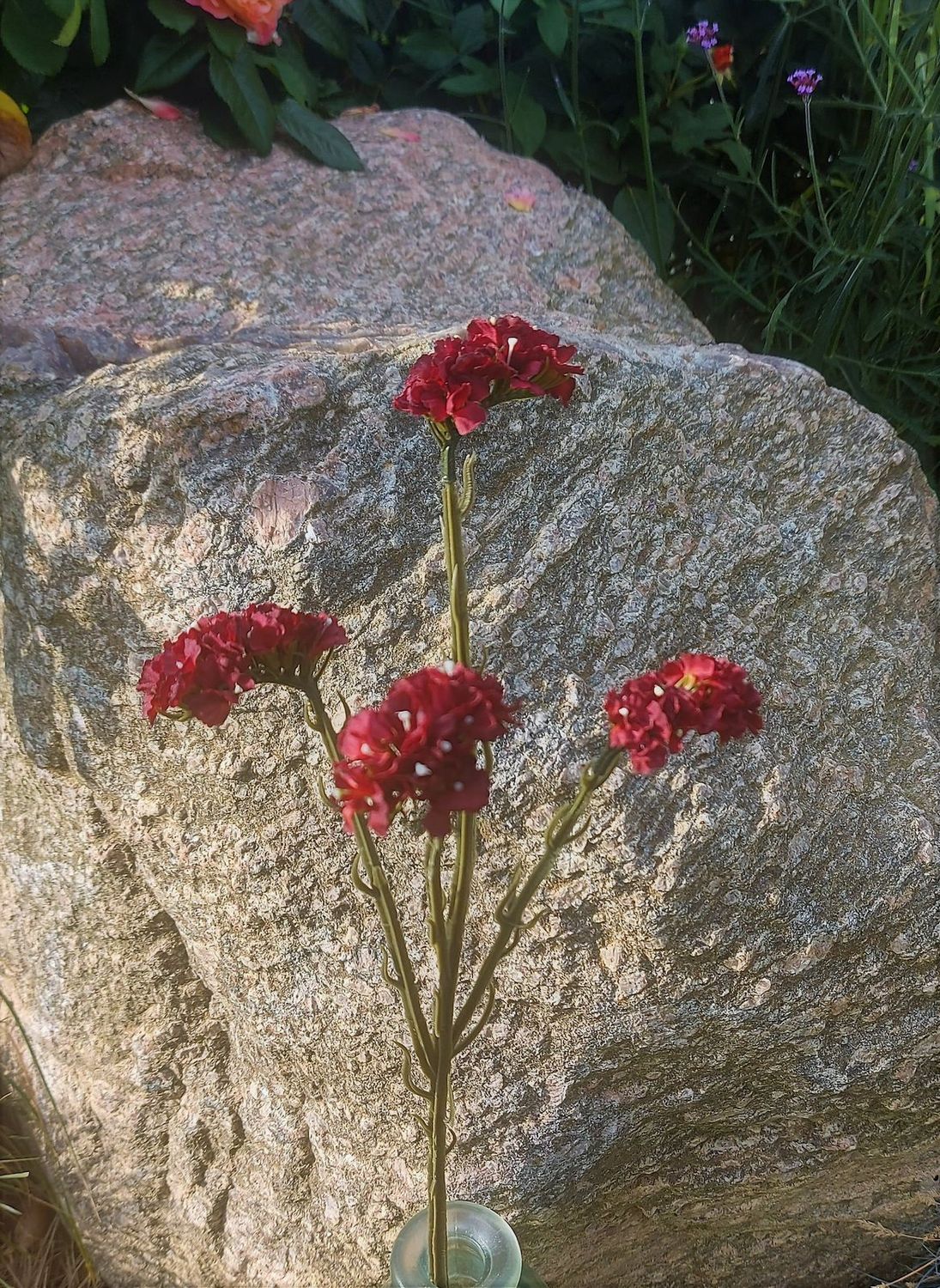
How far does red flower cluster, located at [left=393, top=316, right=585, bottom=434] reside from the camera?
1.99ft

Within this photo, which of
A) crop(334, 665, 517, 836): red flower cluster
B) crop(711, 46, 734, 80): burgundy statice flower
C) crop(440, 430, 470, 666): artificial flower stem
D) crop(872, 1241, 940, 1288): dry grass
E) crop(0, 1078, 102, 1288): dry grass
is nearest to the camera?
crop(334, 665, 517, 836): red flower cluster

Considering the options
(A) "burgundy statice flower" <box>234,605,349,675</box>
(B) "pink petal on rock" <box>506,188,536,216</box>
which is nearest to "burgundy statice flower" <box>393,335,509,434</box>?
(A) "burgundy statice flower" <box>234,605,349,675</box>

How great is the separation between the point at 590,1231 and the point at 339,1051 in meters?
0.31

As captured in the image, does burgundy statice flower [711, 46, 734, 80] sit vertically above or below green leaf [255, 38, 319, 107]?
above

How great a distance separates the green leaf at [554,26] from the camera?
4.82ft

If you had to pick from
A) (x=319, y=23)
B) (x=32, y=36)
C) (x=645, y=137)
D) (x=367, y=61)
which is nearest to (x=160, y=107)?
(x=32, y=36)

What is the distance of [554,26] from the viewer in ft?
4.84

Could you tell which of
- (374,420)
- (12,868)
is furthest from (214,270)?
(12,868)

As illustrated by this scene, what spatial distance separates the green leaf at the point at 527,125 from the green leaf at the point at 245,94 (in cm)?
39

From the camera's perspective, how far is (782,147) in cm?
159

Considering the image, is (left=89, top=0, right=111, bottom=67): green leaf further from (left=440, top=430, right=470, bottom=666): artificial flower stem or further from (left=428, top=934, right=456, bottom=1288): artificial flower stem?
(left=428, top=934, right=456, bottom=1288): artificial flower stem

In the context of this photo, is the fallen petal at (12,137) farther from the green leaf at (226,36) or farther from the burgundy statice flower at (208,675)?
the burgundy statice flower at (208,675)

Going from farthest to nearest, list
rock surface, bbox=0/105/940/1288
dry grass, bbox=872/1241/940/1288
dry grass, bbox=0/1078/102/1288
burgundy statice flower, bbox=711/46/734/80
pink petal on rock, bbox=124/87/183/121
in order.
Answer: burgundy statice flower, bbox=711/46/734/80, pink petal on rock, bbox=124/87/183/121, dry grass, bbox=0/1078/102/1288, dry grass, bbox=872/1241/940/1288, rock surface, bbox=0/105/940/1288

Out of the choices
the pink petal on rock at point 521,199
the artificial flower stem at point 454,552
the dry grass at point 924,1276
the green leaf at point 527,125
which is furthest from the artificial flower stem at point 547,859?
the green leaf at point 527,125
